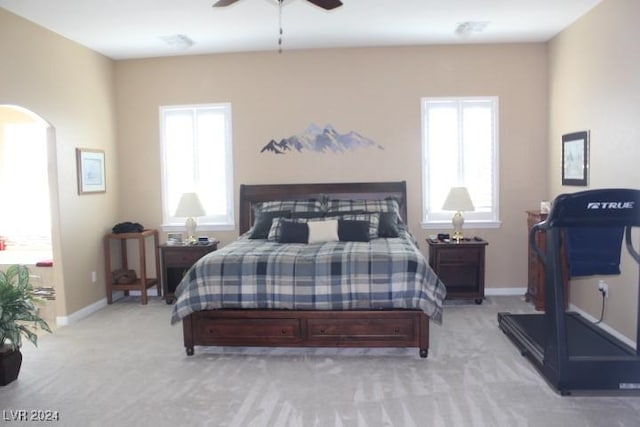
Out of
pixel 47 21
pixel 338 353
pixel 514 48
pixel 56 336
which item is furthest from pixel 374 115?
pixel 56 336

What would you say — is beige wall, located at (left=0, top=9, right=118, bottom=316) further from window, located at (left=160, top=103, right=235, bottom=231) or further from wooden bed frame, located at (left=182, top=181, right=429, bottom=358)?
wooden bed frame, located at (left=182, top=181, right=429, bottom=358)

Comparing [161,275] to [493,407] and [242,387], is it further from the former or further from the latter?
[493,407]

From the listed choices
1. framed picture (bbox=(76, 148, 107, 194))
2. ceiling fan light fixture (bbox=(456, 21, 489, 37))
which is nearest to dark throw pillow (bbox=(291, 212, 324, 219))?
framed picture (bbox=(76, 148, 107, 194))

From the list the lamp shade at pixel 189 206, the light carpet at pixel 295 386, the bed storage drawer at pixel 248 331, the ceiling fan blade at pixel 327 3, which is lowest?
the light carpet at pixel 295 386

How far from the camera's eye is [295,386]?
337cm

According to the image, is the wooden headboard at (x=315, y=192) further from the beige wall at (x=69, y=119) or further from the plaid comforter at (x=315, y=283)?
the plaid comforter at (x=315, y=283)

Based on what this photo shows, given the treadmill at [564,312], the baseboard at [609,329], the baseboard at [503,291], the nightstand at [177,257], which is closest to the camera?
the treadmill at [564,312]

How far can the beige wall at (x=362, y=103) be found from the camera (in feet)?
18.6

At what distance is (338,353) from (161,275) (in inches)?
115

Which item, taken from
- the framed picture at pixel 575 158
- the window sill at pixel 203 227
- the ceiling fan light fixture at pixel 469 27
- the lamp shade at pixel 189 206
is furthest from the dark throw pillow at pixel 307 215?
the framed picture at pixel 575 158

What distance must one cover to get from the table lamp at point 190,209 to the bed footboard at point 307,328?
1.89 metres

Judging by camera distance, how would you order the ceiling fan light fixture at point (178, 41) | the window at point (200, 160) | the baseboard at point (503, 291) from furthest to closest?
the window at point (200, 160)
the baseboard at point (503, 291)
the ceiling fan light fixture at point (178, 41)

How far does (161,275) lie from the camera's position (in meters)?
5.95

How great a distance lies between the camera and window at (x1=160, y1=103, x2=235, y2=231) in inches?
235
